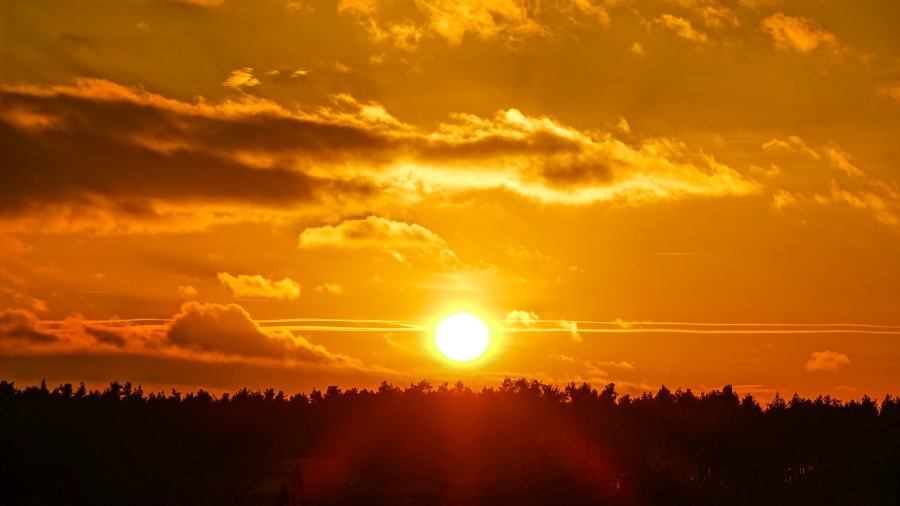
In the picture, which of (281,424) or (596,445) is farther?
(281,424)

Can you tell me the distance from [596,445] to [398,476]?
32513mm

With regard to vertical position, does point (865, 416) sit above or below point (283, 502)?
above

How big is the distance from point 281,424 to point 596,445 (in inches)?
2921

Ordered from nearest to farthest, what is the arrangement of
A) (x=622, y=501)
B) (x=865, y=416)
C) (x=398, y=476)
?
(x=622, y=501)
(x=398, y=476)
(x=865, y=416)

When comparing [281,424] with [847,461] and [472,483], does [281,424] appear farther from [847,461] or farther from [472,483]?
[847,461]

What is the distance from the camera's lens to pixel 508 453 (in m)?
166

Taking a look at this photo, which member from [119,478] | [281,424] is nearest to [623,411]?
[281,424]

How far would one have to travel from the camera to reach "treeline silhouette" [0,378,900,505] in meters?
136

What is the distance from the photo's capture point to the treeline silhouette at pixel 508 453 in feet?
447

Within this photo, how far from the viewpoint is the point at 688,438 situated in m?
162

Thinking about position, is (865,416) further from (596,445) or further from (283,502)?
(283,502)

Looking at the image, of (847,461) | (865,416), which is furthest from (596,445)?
(865,416)

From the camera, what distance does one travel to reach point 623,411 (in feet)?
636

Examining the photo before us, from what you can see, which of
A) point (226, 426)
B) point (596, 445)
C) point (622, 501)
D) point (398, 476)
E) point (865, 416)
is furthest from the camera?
point (226, 426)
